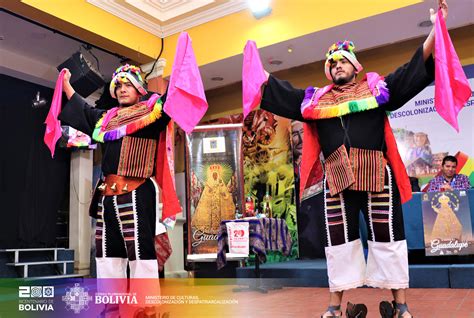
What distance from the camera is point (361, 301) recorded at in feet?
11.3

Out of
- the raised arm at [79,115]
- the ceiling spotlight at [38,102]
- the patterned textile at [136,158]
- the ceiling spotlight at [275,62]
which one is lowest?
the patterned textile at [136,158]

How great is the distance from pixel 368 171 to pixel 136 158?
119 cm

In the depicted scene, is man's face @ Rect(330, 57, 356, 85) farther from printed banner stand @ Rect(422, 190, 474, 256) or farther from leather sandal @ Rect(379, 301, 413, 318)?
printed banner stand @ Rect(422, 190, 474, 256)

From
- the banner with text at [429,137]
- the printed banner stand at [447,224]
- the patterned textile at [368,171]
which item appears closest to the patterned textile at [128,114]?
the patterned textile at [368,171]

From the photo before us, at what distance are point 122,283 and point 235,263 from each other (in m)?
4.12

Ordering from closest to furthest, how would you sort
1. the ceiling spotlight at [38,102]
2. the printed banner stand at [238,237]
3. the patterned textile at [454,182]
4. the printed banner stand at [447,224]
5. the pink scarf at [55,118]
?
the pink scarf at [55,118] < the printed banner stand at [447,224] < the printed banner stand at [238,237] < the patterned textile at [454,182] < the ceiling spotlight at [38,102]

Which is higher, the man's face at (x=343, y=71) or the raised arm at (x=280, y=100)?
the man's face at (x=343, y=71)

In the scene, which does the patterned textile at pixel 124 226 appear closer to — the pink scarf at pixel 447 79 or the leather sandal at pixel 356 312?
the leather sandal at pixel 356 312

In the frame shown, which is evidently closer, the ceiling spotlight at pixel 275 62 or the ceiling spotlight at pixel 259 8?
the ceiling spotlight at pixel 259 8

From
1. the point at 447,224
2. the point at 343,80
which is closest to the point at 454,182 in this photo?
the point at 447,224

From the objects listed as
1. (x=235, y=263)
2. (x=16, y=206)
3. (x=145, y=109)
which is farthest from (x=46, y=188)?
(x=145, y=109)

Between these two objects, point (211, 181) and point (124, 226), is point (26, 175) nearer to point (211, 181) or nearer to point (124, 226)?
point (211, 181)

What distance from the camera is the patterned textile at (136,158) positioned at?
236 cm

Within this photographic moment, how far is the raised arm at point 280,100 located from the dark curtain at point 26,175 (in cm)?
566
